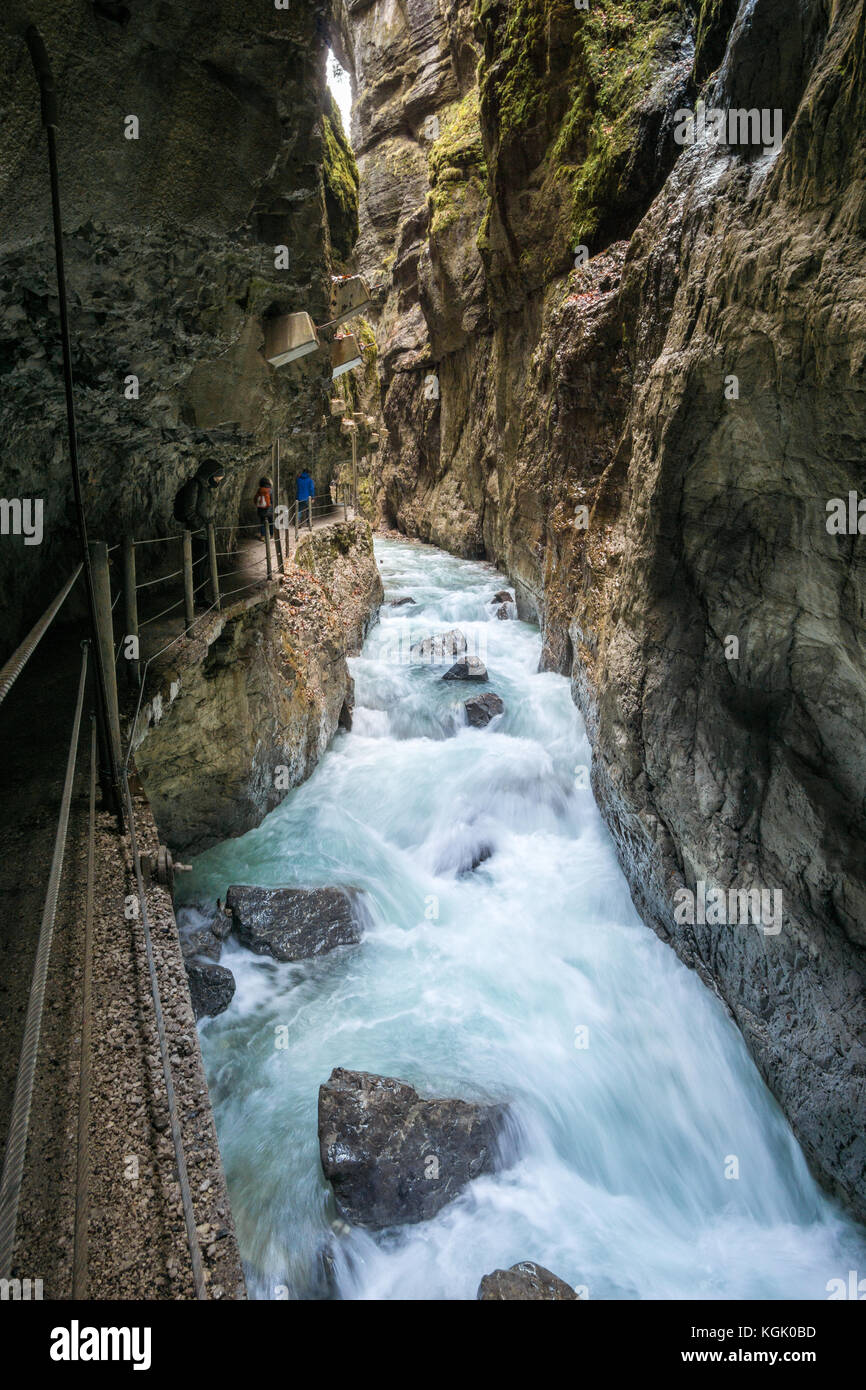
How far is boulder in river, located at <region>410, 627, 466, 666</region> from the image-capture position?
1565 cm

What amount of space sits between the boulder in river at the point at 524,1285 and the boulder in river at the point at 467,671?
10.5 metres

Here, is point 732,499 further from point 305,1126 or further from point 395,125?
point 395,125

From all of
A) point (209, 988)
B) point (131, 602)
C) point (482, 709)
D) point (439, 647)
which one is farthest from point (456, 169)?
point (209, 988)

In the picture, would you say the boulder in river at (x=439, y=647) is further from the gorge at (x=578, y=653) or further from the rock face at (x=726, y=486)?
the gorge at (x=578, y=653)

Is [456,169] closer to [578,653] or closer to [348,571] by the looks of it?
[348,571]

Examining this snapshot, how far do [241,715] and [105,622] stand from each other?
4.30 meters

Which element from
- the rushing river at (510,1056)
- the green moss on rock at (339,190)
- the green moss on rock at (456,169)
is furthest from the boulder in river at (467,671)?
the green moss on rock at (456,169)

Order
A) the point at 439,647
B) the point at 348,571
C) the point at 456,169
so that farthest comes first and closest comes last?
the point at 456,169, the point at 439,647, the point at 348,571

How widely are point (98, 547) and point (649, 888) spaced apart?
22.2 ft

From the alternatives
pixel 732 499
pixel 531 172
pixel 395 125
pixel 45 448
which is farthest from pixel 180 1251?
pixel 395 125

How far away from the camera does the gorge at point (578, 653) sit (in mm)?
4824

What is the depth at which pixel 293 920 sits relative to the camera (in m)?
7.84

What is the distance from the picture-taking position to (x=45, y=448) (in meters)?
7.32

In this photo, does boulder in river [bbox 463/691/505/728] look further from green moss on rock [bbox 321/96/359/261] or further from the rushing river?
green moss on rock [bbox 321/96/359/261]
